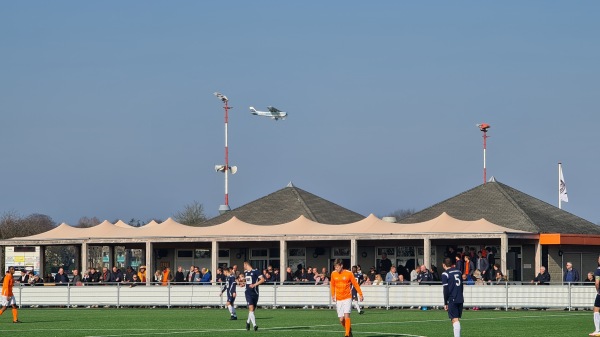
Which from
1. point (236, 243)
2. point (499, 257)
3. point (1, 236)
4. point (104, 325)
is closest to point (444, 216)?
point (499, 257)

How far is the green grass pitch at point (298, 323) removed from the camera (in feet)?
88.0

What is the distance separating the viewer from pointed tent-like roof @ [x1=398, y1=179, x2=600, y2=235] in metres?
49.6

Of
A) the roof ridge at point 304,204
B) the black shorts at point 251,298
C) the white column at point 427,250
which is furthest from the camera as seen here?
the roof ridge at point 304,204

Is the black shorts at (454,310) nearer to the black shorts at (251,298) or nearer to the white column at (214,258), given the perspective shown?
the black shorts at (251,298)

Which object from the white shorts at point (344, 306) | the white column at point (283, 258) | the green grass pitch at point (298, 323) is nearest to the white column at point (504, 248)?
the green grass pitch at point (298, 323)

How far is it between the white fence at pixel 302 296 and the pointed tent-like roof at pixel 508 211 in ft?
29.0

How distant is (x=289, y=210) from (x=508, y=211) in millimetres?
10568

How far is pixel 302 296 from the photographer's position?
138 ft

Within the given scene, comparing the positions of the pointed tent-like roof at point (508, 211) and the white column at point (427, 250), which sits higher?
the pointed tent-like roof at point (508, 211)

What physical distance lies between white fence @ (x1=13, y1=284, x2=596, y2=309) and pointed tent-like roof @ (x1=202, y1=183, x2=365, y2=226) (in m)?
11.4

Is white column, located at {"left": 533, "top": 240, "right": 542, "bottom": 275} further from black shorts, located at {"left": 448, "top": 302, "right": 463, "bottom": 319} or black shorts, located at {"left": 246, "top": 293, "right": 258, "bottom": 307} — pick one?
black shorts, located at {"left": 448, "top": 302, "right": 463, "bottom": 319}

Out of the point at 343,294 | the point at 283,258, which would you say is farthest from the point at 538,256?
the point at 343,294

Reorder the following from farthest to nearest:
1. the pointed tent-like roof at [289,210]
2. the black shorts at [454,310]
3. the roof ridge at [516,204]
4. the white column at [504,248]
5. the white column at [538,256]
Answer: the pointed tent-like roof at [289,210] < the roof ridge at [516,204] < the white column at [538,256] < the white column at [504,248] < the black shorts at [454,310]

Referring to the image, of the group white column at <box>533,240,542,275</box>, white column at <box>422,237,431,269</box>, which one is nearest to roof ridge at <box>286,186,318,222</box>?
white column at <box>422,237,431,269</box>
